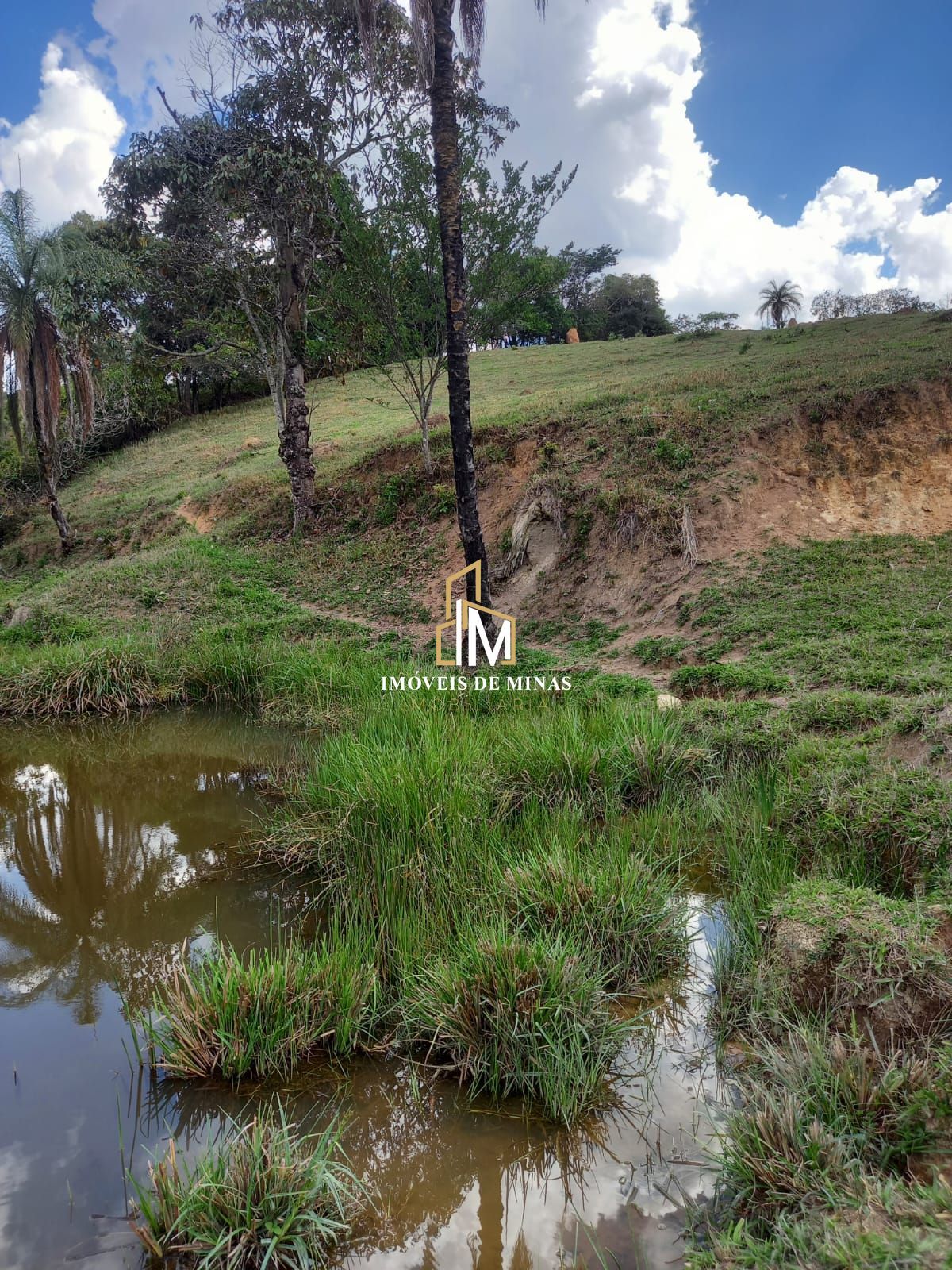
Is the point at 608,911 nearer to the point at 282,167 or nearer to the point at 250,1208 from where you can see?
the point at 250,1208

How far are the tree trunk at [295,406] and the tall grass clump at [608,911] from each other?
14.6 m

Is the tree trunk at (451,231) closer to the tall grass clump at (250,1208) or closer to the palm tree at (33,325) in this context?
the tall grass clump at (250,1208)

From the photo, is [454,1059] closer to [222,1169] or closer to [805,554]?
[222,1169]

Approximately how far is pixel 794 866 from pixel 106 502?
24.2 meters

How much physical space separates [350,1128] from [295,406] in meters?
16.5

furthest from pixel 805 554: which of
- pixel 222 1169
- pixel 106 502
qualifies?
pixel 106 502

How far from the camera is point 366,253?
15336 mm

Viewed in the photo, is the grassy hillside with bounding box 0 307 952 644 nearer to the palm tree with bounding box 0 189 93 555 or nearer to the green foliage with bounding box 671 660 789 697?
the green foliage with bounding box 671 660 789 697

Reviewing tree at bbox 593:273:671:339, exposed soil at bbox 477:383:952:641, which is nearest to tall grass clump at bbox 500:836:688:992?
exposed soil at bbox 477:383:952:641

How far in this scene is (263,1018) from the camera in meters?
3.58

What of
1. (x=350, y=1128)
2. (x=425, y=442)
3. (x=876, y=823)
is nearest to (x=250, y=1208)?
(x=350, y=1128)

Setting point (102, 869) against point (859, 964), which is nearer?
point (859, 964)

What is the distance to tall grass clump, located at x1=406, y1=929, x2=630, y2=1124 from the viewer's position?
3324mm

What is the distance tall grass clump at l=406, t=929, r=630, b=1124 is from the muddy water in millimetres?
119
